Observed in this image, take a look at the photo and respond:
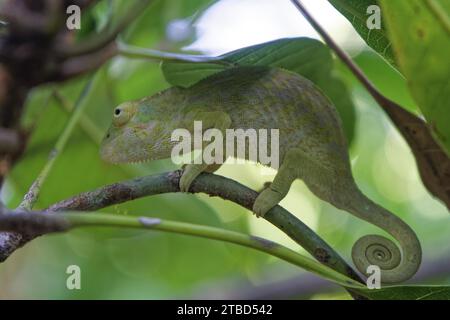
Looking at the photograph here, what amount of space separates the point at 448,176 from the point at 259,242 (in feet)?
1.19

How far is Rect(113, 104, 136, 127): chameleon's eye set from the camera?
75.7 inches

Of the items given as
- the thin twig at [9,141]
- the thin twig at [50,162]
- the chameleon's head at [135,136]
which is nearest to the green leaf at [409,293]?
the thin twig at [50,162]

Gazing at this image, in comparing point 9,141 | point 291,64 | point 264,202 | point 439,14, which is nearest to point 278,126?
point 291,64

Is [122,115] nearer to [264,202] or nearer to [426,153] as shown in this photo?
[264,202]

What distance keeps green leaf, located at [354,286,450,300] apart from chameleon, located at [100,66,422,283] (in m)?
0.34

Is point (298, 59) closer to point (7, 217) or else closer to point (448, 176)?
point (448, 176)

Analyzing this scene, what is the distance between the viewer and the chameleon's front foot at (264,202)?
1.40m

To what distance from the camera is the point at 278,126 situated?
1.82 metres

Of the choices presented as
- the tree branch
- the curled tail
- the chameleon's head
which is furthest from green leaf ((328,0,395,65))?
the chameleon's head

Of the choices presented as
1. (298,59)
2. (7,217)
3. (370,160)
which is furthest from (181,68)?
(370,160)

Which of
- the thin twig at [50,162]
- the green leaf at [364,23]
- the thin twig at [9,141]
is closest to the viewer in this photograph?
the thin twig at [9,141]

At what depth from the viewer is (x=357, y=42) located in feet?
8.24

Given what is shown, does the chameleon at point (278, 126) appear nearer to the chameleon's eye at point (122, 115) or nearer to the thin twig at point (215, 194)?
the chameleon's eye at point (122, 115)
